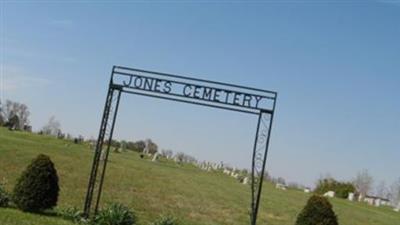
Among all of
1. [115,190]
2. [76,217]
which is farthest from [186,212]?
[76,217]

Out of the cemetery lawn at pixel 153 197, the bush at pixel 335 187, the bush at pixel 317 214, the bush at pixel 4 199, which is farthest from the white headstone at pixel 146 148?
the bush at pixel 317 214

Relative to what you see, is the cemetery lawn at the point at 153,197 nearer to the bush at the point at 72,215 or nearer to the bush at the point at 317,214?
the bush at the point at 72,215

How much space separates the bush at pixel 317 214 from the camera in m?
15.8

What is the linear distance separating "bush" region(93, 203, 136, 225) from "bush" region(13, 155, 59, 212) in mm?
1503

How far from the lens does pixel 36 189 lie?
1614 cm

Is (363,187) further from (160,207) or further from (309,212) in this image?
(309,212)

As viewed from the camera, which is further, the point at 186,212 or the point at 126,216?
the point at 186,212

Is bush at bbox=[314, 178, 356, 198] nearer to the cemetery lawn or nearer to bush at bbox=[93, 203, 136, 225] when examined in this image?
the cemetery lawn

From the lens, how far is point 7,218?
564 inches

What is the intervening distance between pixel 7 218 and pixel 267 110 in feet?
23.3

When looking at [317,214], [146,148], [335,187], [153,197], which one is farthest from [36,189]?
[146,148]

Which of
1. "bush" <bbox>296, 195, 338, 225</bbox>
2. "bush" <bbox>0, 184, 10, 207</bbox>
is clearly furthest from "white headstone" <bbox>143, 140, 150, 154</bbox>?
"bush" <bbox>296, 195, 338, 225</bbox>

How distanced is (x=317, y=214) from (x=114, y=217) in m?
5.43

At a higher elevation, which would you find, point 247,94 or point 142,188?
point 247,94
